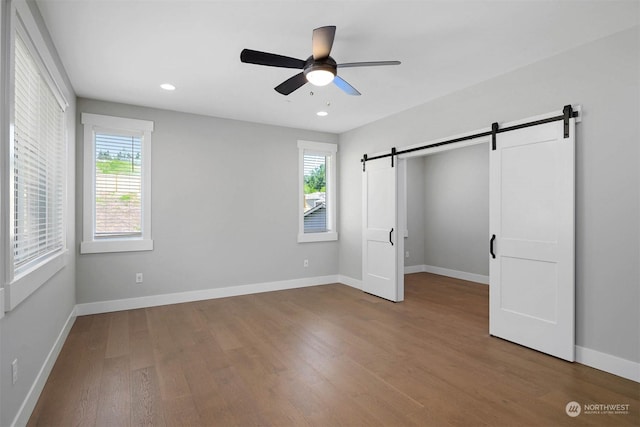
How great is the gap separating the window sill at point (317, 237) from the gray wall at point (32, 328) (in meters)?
3.22

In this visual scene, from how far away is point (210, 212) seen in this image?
5.11 m

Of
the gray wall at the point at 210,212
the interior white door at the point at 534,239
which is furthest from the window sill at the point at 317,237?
the interior white door at the point at 534,239

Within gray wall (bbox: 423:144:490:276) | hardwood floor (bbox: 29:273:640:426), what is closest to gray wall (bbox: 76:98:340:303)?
hardwood floor (bbox: 29:273:640:426)

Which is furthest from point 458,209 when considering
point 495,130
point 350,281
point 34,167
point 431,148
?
point 34,167

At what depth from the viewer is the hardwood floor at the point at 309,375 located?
2.23 metres

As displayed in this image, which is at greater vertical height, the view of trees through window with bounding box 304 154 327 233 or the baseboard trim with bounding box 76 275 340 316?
the view of trees through window with bounding box 304 154 327 233

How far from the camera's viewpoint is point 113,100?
174 inches

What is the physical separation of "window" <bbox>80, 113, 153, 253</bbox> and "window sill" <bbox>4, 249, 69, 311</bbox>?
1.47 m

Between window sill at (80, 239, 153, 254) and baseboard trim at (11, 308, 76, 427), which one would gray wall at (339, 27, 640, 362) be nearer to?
baseboard trim at (11, 308, 76, 427)

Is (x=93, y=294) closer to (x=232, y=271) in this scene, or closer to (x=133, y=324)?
(x=133, y=324)

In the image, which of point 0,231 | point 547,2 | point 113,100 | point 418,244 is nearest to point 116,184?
point 113,100

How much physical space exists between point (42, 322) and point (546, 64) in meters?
4.78

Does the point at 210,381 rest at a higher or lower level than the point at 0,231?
lower

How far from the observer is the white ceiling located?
243cm
